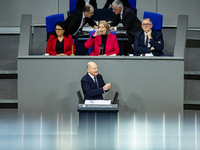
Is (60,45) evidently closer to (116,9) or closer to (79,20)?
(79,20)

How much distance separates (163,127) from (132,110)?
1.76 ft

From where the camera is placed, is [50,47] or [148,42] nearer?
[148,42]

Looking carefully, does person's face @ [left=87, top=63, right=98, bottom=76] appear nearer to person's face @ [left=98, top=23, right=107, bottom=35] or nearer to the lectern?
the lectern

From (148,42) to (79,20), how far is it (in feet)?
5.45

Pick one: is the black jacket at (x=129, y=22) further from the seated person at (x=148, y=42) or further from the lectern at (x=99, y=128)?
the lectern at (x=99, y=128)

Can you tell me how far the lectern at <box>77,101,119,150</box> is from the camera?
19.4 ft

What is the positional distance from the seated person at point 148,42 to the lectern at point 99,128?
2.17 meters

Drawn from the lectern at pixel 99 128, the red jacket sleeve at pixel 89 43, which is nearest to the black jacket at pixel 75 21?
the red jacket sleeve at pixel 89 43

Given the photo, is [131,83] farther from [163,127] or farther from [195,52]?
[195,52]

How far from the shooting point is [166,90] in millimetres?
7324

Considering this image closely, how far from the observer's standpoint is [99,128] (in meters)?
5.93

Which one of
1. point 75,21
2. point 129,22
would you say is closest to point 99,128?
point 75,21

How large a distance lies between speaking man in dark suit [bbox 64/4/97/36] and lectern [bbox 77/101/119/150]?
10.5 feet

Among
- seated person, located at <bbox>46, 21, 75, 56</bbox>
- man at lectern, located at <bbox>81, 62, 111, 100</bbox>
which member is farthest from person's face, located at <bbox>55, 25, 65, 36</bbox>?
man at lectern, located at <bbox>81, 62, 111, 100</bbox>
